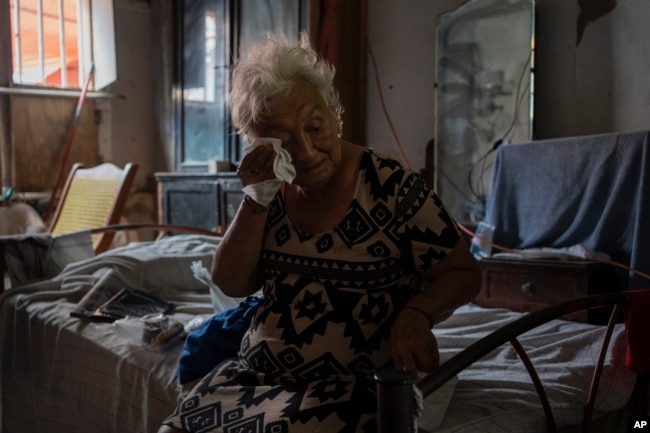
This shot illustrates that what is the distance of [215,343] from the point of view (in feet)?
5.57

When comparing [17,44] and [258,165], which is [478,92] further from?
[17,44]

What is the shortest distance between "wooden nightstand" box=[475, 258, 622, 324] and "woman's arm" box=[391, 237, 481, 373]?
1149mm

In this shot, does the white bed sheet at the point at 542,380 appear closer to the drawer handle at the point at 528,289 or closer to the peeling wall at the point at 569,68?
the drawer handle at the point at 528,289

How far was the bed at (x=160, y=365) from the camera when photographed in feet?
4.71

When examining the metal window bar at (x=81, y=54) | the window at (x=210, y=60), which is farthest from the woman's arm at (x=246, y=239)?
the metal window bar at (x=81, y=54)

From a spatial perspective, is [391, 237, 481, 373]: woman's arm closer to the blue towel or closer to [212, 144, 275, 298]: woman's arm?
[212, 144, 275, 298]: woman's arm

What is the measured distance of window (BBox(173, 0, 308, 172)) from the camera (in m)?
4.43

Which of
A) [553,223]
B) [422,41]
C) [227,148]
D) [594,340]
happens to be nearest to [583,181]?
[553,223]

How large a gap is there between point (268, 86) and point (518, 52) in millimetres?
2175

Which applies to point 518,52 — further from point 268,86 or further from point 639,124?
point 268,86

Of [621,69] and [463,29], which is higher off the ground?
[463,29]

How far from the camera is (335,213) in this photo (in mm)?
1390

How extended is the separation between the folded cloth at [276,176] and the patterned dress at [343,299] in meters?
0.12

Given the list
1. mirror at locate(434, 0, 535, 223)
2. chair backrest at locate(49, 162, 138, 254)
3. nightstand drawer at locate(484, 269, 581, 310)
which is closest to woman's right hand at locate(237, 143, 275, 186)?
nightstand drawer at locate(484, 269, 581, 310)
